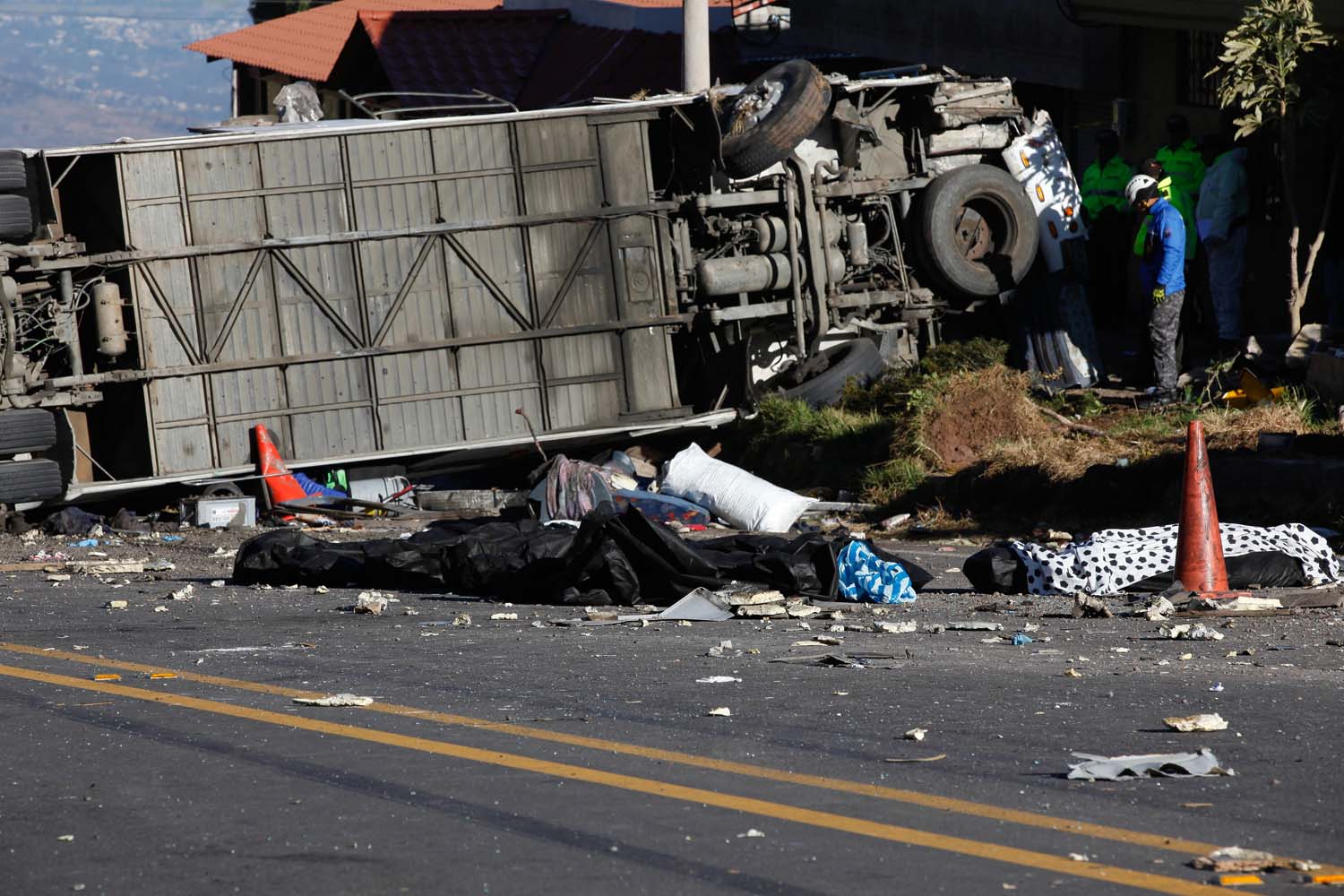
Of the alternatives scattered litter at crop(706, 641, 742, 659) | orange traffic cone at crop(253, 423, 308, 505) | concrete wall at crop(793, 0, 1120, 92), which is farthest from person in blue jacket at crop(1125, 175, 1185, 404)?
scattered litter at crop(706, 641, 742, 659)

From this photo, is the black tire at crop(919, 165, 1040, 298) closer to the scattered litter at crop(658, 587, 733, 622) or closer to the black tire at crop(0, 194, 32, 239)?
the black tire at crop(0, 194, 32, 239)

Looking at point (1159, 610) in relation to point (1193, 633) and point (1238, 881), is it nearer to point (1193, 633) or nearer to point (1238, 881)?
point (1193, 633)

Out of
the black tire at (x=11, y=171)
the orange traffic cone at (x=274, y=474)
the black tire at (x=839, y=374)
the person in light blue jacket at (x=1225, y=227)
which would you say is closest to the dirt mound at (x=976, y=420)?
the black tire at (x=839, y=374)

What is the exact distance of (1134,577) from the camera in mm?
9820

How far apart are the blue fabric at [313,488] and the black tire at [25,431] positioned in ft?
7.11

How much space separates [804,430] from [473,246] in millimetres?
3421

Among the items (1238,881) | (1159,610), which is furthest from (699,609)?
(1238,881)

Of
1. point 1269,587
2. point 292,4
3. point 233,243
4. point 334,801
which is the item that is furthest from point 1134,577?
point 292,4

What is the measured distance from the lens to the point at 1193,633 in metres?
8.43

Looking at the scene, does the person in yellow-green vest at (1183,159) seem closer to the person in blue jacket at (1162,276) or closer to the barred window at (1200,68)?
the barred window at (1200,68)

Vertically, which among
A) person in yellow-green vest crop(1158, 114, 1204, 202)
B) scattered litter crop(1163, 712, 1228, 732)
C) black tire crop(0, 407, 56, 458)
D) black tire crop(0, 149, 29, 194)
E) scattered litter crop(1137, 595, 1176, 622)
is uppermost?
black tire crop(0, 149, 29, 194)

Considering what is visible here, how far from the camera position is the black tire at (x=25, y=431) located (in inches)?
590

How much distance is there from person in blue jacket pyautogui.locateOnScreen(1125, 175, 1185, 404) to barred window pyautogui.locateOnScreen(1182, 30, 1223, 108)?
4.20 metres

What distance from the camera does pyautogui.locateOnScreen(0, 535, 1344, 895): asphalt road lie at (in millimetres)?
4680
